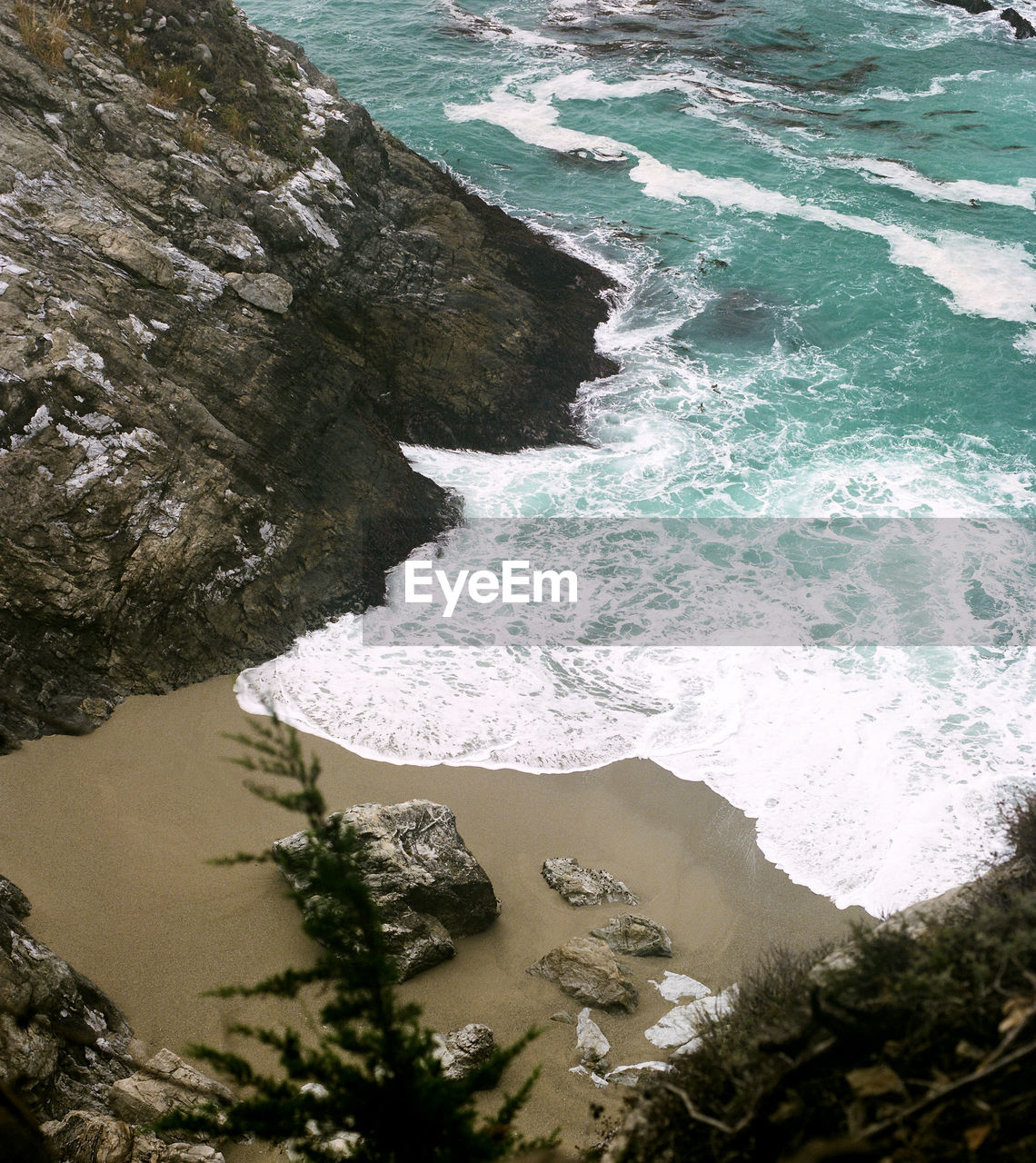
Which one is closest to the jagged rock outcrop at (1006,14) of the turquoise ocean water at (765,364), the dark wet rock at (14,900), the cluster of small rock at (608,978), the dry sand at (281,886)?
the turquoise ocean water at (765,364)

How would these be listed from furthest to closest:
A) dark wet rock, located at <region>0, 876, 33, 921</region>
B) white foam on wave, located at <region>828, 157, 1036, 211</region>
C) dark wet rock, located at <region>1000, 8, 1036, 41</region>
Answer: dark wet rock, located at <region>1000, 8, 1036, 41</region> < white foam on wave, located at <region>828, 157, 1036, 211</region> < dark wet rock, located at <region>0, 876, 33, 921</region>

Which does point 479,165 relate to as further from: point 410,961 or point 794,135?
point 410,961

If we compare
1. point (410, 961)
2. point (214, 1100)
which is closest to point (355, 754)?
point (410, 961)

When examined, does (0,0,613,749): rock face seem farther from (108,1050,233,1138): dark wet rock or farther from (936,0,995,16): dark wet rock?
(936,0,995,16): dark wet rock

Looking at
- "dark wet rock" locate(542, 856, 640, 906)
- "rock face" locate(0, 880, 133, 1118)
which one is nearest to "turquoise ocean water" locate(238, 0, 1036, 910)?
"dark wet rock" locate(542, 856, 640, 906)

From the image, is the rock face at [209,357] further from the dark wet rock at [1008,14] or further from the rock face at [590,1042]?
the dark wet rock at [1008,14]
